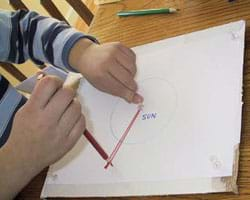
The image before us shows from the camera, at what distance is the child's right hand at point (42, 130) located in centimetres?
52

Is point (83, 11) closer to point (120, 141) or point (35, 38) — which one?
point (35, 38)

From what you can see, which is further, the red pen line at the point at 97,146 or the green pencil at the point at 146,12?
the green pencil at the point at 146,12

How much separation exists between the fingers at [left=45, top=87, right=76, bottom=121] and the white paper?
102 millimetres

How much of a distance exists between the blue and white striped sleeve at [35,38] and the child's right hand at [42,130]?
184 mm

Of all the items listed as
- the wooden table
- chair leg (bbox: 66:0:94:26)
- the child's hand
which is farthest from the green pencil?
chair leg (bbox: 66:0:94:26)

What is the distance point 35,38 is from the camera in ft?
2.46

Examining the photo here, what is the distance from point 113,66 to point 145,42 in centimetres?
9

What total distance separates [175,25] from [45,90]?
267 millimetres

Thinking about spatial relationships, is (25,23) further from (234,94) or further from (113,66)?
(234,94)

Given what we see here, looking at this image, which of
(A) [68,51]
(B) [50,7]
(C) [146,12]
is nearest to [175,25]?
(C) [146,12]

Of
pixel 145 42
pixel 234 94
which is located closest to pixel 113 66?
pixel 145 42

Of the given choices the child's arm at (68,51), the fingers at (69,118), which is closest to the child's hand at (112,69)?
the child's arm at (68,51)

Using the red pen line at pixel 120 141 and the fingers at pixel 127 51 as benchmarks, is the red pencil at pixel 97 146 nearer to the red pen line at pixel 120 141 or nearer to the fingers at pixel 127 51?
the red pen line at pixel 120 141

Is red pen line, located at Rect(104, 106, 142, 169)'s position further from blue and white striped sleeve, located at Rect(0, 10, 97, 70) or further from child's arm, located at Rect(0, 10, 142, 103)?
blue and white striped sleeve, located at Rect(0, 10, 97, 70)
